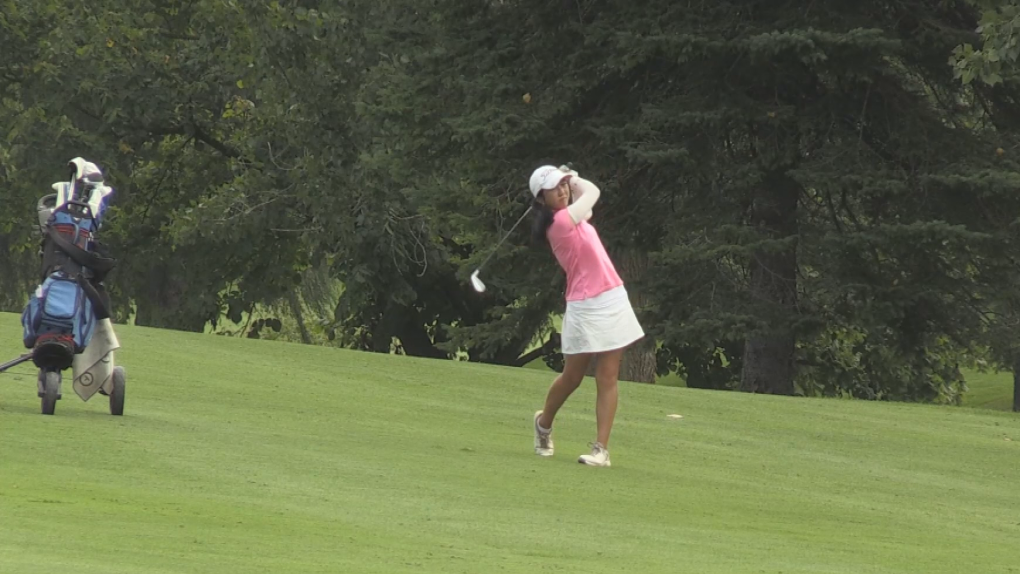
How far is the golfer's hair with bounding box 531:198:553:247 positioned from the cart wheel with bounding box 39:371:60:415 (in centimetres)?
322

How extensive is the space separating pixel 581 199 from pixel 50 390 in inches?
144

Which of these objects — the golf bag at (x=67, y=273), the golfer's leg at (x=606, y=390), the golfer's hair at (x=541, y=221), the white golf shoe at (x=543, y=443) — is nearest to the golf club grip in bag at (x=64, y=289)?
the golf bag at (x=67, y=273)

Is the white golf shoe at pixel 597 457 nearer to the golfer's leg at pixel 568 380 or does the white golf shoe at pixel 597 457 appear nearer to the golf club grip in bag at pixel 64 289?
the golfer's leg at pixel 568 380

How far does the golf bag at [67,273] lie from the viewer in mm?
11242

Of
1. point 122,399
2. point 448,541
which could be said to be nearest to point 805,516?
point 448,541

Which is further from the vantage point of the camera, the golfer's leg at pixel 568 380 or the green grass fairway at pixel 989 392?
the green grass fairway at pixel 989 392

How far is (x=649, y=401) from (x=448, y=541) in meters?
9.58

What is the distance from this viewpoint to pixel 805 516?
1012 cm

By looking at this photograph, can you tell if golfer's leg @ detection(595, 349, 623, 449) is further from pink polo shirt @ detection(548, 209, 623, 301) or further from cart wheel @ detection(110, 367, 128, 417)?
cart wheel @ detection(110, 367, 128, 417)

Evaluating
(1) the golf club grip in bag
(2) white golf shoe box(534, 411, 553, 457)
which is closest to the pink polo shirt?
(2) white golf shoe box(534, 411, 553, 457)

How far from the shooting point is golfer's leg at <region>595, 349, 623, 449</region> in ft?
36.9

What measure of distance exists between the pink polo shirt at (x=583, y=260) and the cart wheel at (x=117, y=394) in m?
3.12

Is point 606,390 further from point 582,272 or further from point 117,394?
point 117,394

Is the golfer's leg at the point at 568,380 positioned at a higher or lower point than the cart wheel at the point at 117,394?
higher
